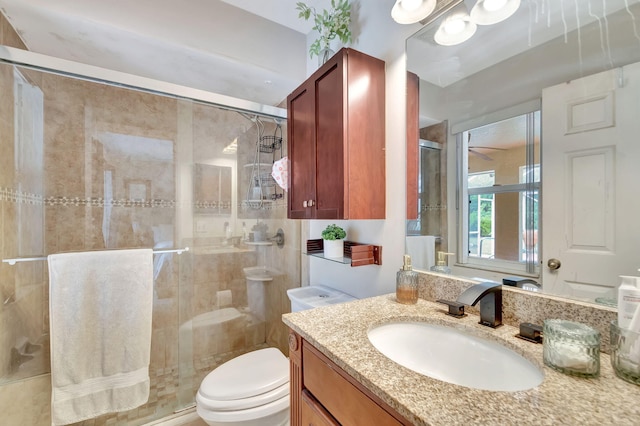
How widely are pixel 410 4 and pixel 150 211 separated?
7.21 ft

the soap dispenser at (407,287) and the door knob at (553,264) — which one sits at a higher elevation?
the door knob at (553,264)

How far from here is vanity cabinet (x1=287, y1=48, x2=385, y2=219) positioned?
1204 mm

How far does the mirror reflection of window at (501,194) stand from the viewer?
84 centimetres

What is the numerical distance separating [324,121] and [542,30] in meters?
0.84

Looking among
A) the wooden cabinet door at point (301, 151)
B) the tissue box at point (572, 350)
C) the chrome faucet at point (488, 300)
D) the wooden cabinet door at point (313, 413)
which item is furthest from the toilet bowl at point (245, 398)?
the tissue box at point (572, 350)

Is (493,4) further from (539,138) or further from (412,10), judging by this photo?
(539,138)

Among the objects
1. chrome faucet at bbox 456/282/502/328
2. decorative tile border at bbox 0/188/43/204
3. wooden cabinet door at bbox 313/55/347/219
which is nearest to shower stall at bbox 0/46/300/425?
decorative tile border at bbox 0/188/43/204

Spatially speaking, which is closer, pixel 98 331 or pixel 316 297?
pixel 98 331

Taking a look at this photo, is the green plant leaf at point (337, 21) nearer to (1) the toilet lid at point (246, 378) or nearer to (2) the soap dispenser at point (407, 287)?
(2) the soap dispenser at point (407, 287)

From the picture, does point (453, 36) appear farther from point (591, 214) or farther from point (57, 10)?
point (57, 10)

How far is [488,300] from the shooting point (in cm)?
85

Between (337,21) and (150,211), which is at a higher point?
(337,21)

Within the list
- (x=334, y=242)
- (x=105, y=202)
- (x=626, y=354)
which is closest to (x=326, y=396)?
(x=626, y=354)

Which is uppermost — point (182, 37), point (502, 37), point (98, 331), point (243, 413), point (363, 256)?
point (182, 37)
